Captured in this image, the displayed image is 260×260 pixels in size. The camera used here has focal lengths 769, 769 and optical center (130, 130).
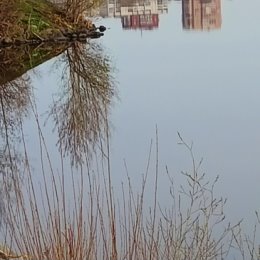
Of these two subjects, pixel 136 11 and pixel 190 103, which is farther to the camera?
pixel 136 11

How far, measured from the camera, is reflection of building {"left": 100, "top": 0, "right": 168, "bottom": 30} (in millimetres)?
24625

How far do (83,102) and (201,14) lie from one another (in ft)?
51.6

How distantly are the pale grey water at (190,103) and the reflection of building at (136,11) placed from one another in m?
3.32

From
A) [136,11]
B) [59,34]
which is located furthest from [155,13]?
[59,34]

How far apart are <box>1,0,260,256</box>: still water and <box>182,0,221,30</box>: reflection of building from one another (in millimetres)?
1011

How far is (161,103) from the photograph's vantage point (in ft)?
38.7

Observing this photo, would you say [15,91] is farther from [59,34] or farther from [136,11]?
[136,11]

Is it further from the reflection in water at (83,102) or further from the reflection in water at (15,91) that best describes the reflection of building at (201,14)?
the reflection in water at (83,102)

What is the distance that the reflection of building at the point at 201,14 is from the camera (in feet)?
76.0

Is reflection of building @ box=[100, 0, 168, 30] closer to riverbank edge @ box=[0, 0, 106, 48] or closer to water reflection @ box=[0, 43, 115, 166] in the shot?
riverbank edge @ box=[0, 0, 106, 48]


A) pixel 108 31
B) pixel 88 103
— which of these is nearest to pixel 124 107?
pixel 88 103

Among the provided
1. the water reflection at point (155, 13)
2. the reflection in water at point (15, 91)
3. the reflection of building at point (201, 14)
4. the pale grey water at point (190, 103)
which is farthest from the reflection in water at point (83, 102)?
the water reflection at point (155, 13)

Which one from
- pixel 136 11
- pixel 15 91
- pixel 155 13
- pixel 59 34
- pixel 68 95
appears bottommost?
pixel 68 95

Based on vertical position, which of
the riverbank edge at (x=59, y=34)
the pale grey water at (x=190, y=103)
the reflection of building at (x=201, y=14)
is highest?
the reflection of building at (x=201, y=14)
